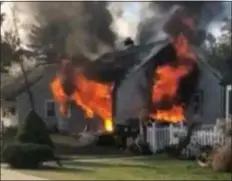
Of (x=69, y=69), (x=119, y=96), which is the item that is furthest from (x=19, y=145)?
(x=119, y=96)

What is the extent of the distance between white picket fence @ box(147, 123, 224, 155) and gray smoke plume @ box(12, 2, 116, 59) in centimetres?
96

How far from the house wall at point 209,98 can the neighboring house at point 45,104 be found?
40.0 inches

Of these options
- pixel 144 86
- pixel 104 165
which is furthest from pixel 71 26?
pixel 104 165

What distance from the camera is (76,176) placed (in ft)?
13.6

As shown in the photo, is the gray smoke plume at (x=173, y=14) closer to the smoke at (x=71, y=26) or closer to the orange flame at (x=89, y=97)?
the smoke at (x=71, y=26)

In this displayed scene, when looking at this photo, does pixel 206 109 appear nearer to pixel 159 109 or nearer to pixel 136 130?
pixel 159 109

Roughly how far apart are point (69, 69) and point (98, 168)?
41.9 inches

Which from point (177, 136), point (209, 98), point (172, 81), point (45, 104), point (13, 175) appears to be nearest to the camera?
point (209, 98)

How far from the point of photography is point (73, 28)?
410 cm

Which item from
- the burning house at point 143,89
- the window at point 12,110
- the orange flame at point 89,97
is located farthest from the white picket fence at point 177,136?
the window at point 12,110

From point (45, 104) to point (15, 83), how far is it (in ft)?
1.21

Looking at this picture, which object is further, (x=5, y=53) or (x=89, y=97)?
(x=5, y=53)

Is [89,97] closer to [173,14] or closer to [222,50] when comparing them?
[173,14]

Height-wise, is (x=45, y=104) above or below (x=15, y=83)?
below
